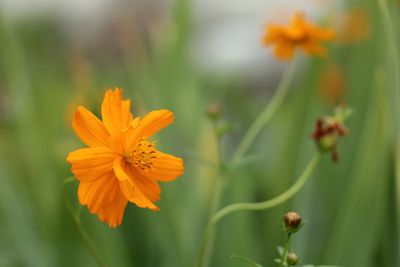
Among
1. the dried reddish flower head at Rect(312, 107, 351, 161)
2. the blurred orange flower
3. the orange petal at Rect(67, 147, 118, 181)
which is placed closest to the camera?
the orange petal at Rect(67, 147, 118, 181)

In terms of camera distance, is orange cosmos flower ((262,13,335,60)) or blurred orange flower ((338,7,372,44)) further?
blurred orange flower ((338,7,372,44))

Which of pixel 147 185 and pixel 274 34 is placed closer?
pixel 147 185

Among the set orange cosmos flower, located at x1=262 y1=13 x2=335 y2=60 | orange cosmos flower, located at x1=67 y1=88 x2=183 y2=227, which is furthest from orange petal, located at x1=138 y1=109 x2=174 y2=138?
orange cosmos flower, located at x1=262 y1=13 x2=335 y2=60

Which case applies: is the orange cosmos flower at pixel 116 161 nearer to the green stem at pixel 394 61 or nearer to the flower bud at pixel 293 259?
the flower bud at pixel 293 259

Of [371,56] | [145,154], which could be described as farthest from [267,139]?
[145,154]

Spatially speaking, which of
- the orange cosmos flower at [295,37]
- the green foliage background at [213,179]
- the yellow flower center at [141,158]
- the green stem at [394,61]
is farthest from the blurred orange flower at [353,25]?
the yellow flower center at [141,158]

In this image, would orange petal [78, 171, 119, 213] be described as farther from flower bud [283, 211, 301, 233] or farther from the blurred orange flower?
the blurred orange flower

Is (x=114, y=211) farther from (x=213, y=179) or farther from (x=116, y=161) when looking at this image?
(x=213, y=179)

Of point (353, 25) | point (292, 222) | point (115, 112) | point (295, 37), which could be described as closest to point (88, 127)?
point (115, 112)
